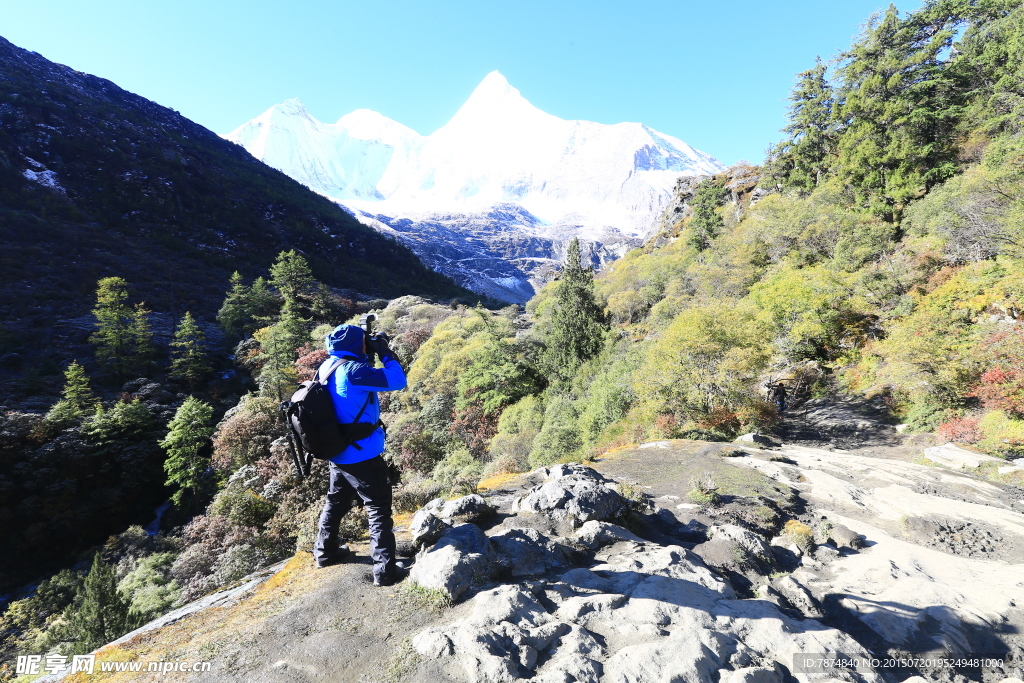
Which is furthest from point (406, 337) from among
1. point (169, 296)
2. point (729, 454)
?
point (169, 296)

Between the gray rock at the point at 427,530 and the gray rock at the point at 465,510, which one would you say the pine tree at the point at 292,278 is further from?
the gray rock at the point at 427,530

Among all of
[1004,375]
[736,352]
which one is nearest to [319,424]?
[736,352]

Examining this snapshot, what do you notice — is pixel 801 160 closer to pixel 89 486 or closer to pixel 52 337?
pixel 89 486

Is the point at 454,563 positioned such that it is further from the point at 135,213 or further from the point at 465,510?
the point at 135,213

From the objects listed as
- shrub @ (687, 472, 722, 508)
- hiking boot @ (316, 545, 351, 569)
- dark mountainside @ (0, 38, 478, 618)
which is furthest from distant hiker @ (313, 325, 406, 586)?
dark mountainside @ (0, 38, 478, 618)

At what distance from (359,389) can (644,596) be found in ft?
9.83

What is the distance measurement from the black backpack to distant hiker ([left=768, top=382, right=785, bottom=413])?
567 inches

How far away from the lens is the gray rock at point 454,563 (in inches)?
124

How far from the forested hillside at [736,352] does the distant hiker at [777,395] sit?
14.3 inches

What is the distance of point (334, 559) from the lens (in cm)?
378

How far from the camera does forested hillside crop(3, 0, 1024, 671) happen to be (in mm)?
9234

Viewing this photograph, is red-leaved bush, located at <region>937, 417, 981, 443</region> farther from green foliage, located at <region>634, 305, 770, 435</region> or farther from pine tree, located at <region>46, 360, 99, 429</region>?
pine tree, located at <region>46, 360, 99, 429</region>

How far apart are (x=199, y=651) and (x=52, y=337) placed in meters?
38.0

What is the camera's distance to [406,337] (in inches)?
981
